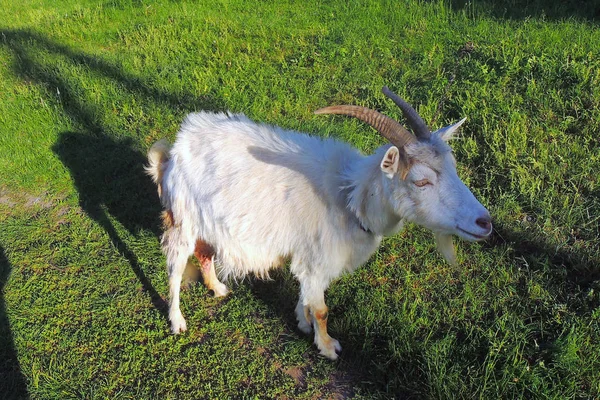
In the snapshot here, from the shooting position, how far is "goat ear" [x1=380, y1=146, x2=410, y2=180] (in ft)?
8.54

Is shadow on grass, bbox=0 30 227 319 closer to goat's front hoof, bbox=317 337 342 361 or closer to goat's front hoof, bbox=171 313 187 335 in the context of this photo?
goat's front hoof, bbox=171 313 187 335

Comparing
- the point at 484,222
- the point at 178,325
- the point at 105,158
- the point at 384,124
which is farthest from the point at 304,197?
the point at 105,158

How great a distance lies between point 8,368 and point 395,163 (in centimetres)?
330

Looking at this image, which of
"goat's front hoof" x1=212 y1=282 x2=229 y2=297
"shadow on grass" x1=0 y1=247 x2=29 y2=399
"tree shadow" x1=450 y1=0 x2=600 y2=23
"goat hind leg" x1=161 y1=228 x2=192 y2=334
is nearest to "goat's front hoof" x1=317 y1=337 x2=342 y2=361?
"goat's front hoof" x1=212 y1=282 x2=229 y2=297

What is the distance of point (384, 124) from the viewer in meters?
2.78

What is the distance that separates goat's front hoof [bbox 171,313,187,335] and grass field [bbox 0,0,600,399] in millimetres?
57

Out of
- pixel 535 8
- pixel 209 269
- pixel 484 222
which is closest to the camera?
pixel 484 222

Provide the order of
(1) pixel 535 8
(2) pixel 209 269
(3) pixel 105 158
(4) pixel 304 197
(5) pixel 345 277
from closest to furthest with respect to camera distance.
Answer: (4) pixel 304 197 < (5) pixel 345 277 < (2) pixel 209 269 < (3) pixel 105 158 < (1) pixel 535 8

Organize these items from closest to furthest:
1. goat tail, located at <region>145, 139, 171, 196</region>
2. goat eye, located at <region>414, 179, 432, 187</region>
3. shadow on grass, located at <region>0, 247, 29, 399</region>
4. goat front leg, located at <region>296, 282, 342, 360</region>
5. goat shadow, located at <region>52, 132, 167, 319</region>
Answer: goat eye, located at <region>414, 179, 432, 187</region>, goat front leg, located at <region>296, 282, 342, 360</region>, shadow on grass, located at <region>0, 247, 29, 399</region>, goat tail, located at <region>145, 139, 171, 196</region>, goat shadow, located at <region>52, 132, 167, 319</region>

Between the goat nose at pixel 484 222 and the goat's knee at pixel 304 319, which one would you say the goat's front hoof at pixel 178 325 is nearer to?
the goat's knee at pixel 304 319

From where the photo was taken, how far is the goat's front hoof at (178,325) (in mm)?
3818

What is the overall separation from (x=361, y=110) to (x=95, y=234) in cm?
333

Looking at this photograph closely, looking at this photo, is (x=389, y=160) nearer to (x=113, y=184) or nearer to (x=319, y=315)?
(x=319, y=315)

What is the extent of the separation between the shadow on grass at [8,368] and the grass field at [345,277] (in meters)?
0.02
